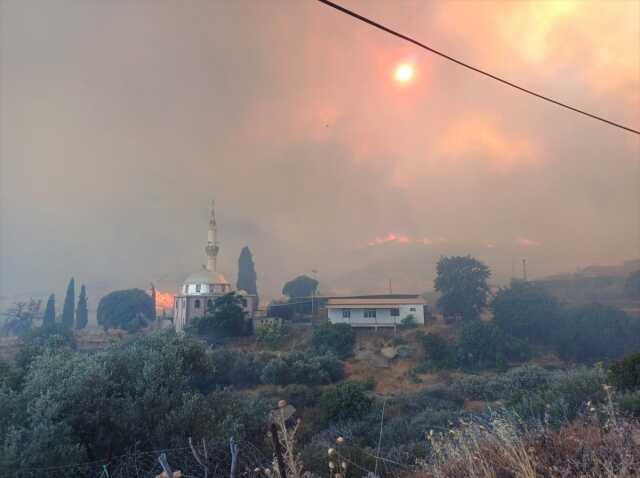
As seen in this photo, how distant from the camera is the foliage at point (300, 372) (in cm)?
2122

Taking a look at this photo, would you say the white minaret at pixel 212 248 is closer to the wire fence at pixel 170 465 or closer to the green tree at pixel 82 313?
the green tree at pixel 82 313

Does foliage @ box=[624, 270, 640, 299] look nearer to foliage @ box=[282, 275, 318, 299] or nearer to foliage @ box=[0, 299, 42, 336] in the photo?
foliage @ box=[282, 275, 318, 299]

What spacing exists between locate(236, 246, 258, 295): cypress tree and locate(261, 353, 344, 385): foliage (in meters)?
23.9

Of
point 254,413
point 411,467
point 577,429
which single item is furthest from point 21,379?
point 577,429

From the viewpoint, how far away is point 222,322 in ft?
100

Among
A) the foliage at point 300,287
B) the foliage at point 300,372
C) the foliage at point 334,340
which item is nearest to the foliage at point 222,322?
the foliage at point 334,340

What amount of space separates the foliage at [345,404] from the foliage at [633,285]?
116ft

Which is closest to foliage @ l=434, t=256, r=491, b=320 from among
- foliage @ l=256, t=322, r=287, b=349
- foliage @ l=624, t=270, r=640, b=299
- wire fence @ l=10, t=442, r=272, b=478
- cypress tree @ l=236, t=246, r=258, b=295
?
foliage @ l=624, t=270, r=640, b=299

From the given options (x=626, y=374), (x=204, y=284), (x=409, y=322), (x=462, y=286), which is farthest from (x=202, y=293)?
(x=626, y=374)

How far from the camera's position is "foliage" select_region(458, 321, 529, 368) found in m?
25.5

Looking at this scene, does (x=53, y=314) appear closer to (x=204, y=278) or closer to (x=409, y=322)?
(x=204, y=278)

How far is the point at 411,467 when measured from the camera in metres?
6.27

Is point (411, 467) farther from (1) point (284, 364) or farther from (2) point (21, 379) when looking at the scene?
(1) point (284, 364)

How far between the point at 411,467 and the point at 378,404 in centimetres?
977
